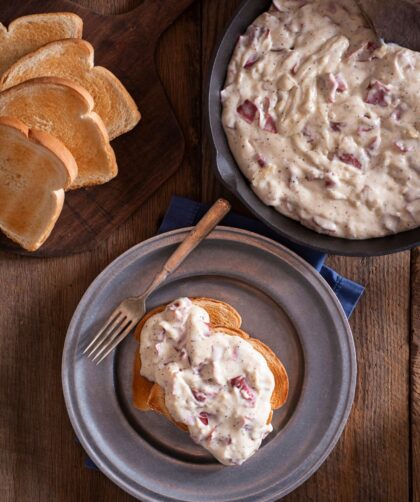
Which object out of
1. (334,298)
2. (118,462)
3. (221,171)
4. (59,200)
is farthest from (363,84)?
(118,462)

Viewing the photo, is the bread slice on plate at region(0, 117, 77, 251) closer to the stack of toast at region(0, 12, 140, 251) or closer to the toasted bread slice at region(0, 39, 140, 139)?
the stack of toast at region(0, 12, 140, 251)

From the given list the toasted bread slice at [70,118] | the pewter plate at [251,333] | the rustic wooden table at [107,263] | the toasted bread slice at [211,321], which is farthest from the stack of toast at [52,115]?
the toasted bread slice at [211,321]

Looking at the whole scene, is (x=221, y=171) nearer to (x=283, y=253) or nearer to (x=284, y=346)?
(x=283, y=253)

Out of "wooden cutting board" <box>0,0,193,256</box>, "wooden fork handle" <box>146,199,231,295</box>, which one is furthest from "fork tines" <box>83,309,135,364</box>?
"wooden cutting board" <box>0,0,193,256</box>

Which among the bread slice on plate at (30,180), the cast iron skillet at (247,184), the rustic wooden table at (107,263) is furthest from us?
the rustic wooden table at (107,263)

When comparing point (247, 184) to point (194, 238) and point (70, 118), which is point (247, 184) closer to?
point (194, 238)

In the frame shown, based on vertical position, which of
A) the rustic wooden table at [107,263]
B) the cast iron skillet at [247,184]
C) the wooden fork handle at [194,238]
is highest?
the cast iron skillet at [247,184]

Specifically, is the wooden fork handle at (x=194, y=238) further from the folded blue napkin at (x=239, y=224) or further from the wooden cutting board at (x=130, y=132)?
the wooden cutting board at (x=130, y=132)
